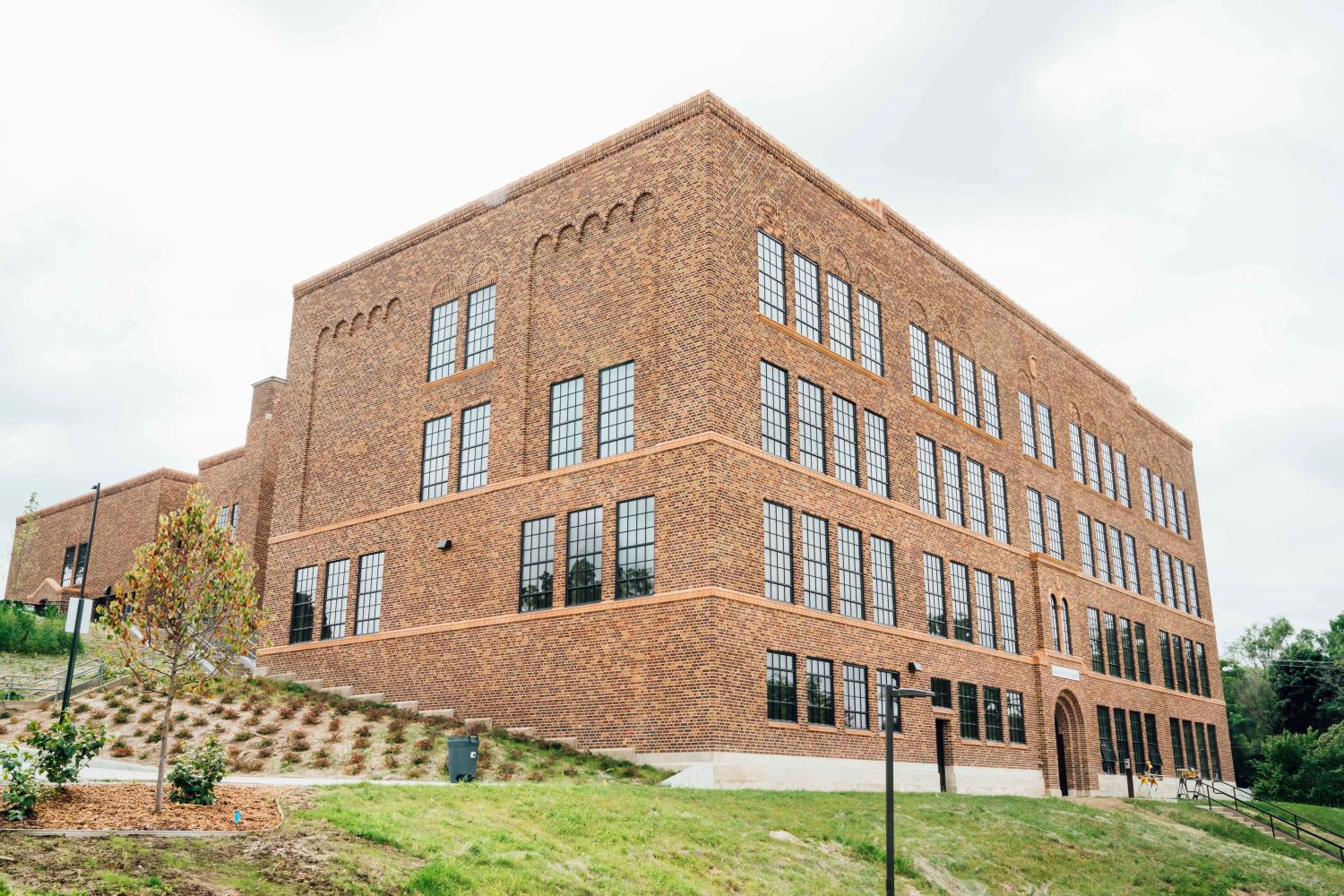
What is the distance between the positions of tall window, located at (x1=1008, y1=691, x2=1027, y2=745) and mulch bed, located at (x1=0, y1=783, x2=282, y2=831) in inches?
1094

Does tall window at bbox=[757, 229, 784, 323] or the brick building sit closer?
the brick building

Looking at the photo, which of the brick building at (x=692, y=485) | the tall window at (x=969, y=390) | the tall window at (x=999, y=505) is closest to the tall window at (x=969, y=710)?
the brick building at (x=692, y=485)

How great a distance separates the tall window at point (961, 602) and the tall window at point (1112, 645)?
42.8 feet

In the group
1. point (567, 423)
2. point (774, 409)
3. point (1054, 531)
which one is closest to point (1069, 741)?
point (1054, 531)

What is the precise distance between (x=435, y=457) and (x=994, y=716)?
64.5ft

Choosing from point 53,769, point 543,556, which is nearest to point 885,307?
point 543,556

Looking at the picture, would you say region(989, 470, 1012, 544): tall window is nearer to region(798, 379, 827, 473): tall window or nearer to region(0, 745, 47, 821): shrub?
region(798, 379, 827, 473): tall window

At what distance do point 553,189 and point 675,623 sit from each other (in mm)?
13710

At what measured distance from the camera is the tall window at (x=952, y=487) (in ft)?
121

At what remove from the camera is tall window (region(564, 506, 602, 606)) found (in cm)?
2844

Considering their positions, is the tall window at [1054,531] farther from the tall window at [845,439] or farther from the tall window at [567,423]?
the tall window at [567,423]

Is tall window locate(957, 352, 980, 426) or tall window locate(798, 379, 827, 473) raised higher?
tall window locate(957, 352, 980, 426)

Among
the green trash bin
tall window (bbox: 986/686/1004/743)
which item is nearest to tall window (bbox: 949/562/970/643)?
tall window (bbox: 986/686/1004/743)

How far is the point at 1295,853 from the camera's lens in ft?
115
